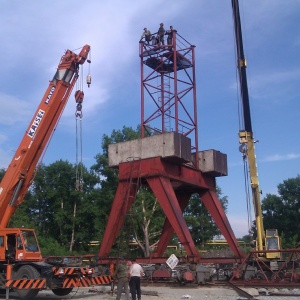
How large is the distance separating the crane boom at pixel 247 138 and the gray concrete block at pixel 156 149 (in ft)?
15.5

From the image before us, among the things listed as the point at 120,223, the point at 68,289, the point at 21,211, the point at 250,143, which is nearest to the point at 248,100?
the point at 250,143

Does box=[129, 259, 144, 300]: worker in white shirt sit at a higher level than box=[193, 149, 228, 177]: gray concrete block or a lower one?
lower

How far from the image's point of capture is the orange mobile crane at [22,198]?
1862cm

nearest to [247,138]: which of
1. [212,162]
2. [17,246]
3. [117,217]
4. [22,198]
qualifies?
[212,162]

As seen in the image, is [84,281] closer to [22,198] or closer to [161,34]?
[22,198]

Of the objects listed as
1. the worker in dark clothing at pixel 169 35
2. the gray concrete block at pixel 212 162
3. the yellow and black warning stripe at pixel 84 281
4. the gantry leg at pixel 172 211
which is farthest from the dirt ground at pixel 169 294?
the worker in dark clothing at pixel 169 35

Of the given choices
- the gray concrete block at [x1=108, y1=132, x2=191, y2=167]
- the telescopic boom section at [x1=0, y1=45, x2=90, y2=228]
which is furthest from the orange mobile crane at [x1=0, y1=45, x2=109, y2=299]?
the gray concrete block at [x1=108, y1=132, x2=191, y2=167]

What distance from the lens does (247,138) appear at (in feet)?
93.1

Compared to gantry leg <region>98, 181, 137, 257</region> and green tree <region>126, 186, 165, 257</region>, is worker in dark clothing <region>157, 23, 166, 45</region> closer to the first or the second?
gantry leg <region>98, 181, 137, 257</region>

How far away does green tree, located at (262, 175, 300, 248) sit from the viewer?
216 feet

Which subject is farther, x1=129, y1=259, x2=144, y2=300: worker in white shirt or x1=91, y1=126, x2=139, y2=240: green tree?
x1=91, y1=126, x2=139, y2=240: green tree

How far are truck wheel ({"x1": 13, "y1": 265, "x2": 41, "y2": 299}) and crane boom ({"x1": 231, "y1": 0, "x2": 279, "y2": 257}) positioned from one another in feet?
45.7

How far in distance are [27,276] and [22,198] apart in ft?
13.4

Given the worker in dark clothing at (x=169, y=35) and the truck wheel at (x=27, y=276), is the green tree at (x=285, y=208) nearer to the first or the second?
the worker in dark clothing at (x=169, y=35)
